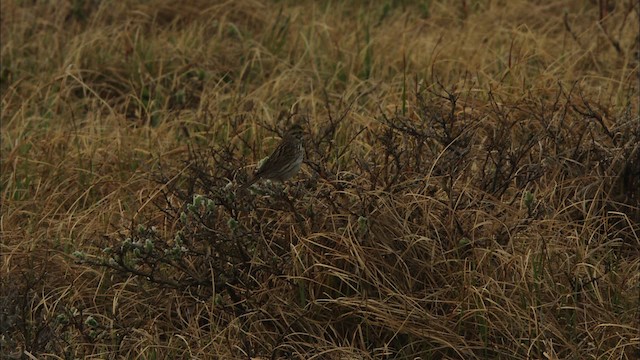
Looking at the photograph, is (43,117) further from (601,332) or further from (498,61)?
(601,332)

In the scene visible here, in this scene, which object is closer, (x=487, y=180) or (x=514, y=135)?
(x=487, y=180)

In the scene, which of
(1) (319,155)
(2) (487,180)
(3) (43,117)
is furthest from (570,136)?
(3) (43,117)

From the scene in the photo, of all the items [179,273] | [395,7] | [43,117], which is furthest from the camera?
[395,7]

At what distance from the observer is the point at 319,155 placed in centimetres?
511

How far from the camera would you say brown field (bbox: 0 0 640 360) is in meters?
4.51

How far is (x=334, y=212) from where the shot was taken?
15.7 ft

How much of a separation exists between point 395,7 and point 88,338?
442 cm

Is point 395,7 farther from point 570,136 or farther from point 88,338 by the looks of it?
point 88,338

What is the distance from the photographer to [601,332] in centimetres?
442

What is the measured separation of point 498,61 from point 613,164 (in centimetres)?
183

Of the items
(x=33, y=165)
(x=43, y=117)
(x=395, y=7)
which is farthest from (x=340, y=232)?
(x=395, y=7)

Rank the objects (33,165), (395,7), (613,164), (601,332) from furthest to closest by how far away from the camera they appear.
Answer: (395,7) → (33,165) → (613,164) → (601,332)

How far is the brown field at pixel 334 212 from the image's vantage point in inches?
177

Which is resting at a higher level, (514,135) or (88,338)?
(514,135)
